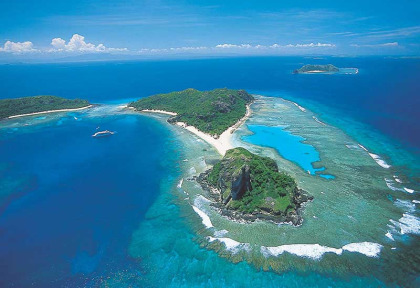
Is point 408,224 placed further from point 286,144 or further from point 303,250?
point 286,144

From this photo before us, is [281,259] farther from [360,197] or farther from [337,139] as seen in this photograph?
[337,139]


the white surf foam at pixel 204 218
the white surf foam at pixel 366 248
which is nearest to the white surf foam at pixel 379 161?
the white surf foam at pixel 366 248

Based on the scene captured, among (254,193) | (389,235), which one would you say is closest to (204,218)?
(254,193)

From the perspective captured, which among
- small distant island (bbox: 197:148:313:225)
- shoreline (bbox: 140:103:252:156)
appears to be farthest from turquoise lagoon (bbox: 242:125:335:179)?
small distant island (bbox: 197:148:313:225)

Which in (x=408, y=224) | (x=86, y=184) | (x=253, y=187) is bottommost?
(x=86, y=184)

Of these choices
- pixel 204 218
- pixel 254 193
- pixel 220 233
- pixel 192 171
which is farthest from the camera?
pixel 192 171
